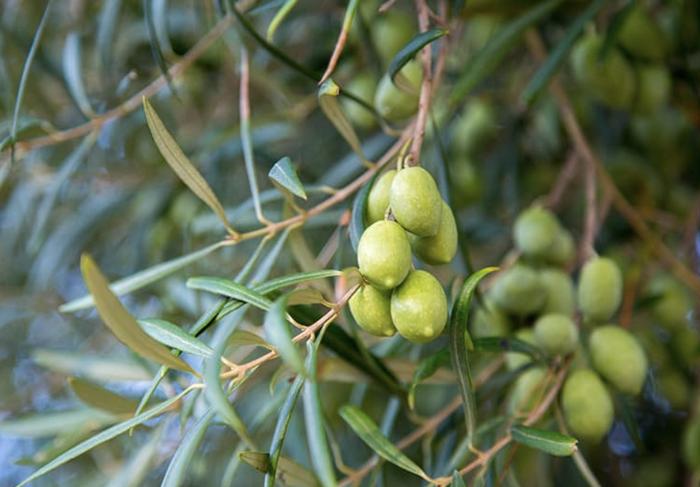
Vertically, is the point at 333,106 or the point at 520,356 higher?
the point at 333,106

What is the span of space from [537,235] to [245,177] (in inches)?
24.0

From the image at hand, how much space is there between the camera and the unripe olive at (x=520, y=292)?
31.4 inches

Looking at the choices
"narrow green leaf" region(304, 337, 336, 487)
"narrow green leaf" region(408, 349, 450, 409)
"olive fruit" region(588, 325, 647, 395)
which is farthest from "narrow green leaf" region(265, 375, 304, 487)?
"olive fruit" region(588, 325, 647, 395)

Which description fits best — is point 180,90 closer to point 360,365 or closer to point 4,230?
point 4,230

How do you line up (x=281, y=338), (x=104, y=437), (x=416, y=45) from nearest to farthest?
(x=281, y=338) < (x=104, y=437) < (x=416, y=45)

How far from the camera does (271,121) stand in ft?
3.66

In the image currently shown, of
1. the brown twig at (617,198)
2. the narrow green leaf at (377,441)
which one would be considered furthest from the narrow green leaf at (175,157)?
the brown twig at (617,198)

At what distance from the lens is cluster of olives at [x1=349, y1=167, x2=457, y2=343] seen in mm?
513

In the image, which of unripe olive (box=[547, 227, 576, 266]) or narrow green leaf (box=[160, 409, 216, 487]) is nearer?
narrow green leaf (box=[160, 409, 216, 487])

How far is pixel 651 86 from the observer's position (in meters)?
1.01

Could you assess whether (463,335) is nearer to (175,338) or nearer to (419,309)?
(419,309)

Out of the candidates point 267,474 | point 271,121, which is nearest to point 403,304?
point 267,474

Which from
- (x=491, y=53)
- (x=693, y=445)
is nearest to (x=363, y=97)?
(x=491, y=53)

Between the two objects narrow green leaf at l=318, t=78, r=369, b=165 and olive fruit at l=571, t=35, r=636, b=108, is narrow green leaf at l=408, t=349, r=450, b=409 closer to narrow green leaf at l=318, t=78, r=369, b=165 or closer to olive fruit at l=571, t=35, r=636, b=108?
narrow green leaf at l=318, t=78, r=369, b=165
